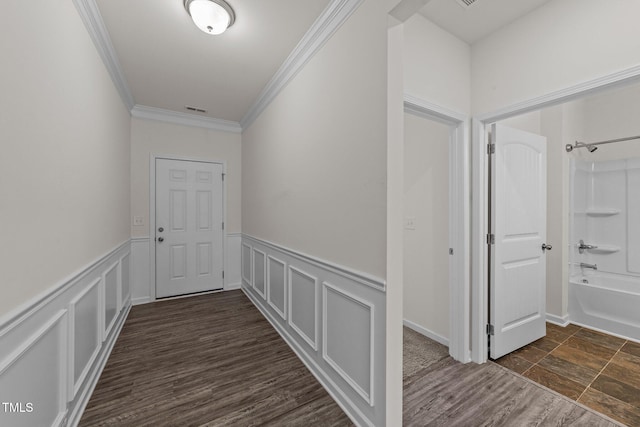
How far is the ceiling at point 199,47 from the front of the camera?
1801 millimetres

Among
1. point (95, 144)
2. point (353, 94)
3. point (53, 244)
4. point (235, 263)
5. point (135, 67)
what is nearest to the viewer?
point (53, 244)

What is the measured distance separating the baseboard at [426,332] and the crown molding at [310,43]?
2.73 meters

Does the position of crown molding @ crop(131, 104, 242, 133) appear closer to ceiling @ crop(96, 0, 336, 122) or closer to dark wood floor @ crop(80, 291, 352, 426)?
ceiling @ crop(96, 0, 336, 122)

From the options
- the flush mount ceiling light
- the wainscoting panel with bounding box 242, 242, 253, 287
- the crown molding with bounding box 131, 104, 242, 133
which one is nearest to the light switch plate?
the wainscoting panel with bounding box 242, 242, 253, 287

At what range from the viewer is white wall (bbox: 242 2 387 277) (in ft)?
4.76

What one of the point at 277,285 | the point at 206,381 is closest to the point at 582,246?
the point at 277,285

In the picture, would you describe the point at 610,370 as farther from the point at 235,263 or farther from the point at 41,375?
the point at 235,263

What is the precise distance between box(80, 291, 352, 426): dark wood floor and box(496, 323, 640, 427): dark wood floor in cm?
164

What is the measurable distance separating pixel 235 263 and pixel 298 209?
2.41 metres

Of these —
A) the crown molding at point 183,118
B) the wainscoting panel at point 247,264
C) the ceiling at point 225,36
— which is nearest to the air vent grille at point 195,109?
the crown molding at point 183,118

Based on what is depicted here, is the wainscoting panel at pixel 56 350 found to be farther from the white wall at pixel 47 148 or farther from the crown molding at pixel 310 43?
the crown molding at pixel 310 43

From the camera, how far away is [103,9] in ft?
5.88

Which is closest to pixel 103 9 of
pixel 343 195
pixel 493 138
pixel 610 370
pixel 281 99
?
pixel 281 99

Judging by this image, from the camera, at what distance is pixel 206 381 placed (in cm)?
195
